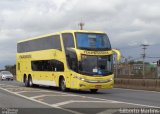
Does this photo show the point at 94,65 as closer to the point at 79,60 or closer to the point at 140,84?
the point at 79,60

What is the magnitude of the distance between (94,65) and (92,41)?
1595mm

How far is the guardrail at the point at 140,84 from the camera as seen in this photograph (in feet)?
109

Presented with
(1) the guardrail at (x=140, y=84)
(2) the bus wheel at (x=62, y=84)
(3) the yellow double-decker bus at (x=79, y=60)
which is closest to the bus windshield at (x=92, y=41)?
(3) the yellow double-decker bus at (x=79, y=60)

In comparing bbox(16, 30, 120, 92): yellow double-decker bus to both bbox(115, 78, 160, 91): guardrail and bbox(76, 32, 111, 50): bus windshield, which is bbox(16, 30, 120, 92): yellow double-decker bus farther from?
bbox(115, 78, 160, 91): guardrail

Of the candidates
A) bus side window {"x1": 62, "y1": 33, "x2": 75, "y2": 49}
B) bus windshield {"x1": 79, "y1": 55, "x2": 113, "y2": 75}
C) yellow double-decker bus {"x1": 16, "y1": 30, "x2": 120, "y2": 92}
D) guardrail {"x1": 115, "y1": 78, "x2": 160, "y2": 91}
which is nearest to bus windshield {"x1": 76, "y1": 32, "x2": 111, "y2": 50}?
yellow double-decker bus {"x1": 16, "y1": 30, "x2": 120, "y2": 92}

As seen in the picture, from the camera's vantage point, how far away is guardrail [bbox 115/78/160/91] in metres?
33.3

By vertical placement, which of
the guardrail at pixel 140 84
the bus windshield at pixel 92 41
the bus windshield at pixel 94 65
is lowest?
the guardrail at pixel 140 84

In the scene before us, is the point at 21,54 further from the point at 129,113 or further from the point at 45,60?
the point at 129,113

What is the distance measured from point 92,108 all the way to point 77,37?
1137 cm

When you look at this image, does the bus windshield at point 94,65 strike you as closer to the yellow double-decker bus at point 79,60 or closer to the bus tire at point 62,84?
the yellow double-decker bus at point 79,60

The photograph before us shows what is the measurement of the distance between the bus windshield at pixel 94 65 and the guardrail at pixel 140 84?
510cm

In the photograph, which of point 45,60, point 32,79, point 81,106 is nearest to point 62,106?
point 81,106

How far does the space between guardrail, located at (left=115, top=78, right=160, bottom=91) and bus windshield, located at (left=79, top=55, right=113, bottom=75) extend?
16.7ft

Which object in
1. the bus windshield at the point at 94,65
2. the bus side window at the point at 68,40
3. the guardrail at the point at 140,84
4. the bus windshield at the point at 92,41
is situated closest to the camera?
the bus windshield at the point at 94,65
